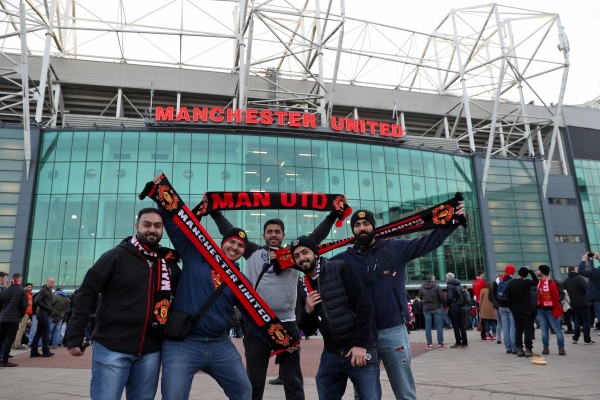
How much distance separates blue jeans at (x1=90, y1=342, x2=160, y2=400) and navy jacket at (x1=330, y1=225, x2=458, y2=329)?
1.83m

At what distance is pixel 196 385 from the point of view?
22.4 ft

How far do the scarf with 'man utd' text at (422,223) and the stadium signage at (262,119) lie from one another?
25.9m

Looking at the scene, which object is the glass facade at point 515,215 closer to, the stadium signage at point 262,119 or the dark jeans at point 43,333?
the stadium signage at point 262,119

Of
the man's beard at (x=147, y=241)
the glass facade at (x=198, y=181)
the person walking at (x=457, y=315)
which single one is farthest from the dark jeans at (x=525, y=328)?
the glass facade at (x=198, y=181)

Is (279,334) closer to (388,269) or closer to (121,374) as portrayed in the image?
(388,269)

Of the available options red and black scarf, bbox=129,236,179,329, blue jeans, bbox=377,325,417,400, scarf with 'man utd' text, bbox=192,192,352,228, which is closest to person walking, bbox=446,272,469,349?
scarf with 'man utd' text, bbox=192,192,352,228

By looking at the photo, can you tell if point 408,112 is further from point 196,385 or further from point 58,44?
point 196,385

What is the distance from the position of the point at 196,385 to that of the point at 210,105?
32858 millimetres

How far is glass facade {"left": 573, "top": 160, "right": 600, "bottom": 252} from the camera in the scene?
130ft

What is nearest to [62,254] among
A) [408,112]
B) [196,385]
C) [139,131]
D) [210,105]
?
[139,131]

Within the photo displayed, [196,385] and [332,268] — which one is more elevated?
[332,268]

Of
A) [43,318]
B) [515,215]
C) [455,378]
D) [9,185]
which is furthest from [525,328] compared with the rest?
[9,185]

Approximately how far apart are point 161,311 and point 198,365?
52 cm

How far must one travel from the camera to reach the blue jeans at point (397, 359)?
12.3 feet
